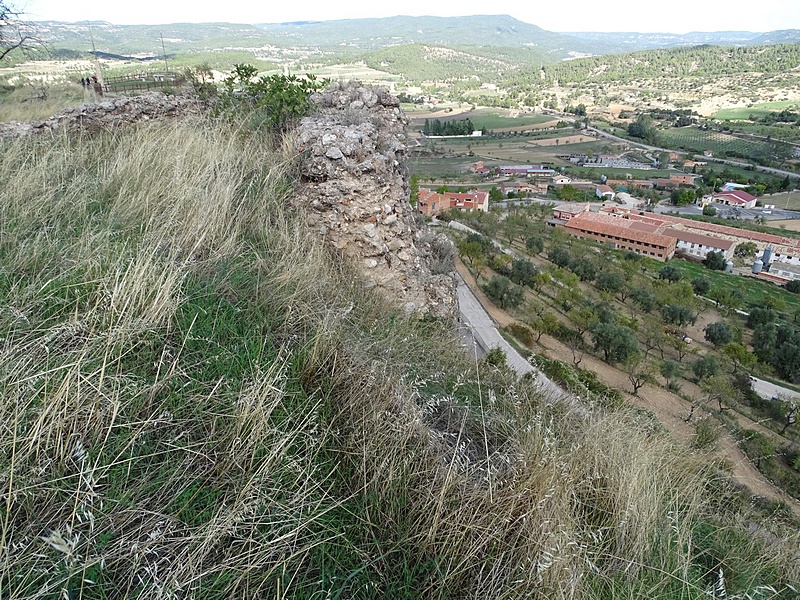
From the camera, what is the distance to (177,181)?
4.62 m

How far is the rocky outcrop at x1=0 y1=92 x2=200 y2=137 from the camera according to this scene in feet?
24.2

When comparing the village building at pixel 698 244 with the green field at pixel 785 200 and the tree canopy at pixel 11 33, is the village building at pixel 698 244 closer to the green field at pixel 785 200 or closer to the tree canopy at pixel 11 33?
the green field at pixel 785 200

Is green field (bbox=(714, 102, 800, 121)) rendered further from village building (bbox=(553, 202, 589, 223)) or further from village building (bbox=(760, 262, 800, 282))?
village building (bbox=(760, 262, 800, 282))

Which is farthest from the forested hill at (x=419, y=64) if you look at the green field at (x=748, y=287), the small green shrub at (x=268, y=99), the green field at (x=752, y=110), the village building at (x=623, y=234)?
the small green shrub at (x=268, y=99)

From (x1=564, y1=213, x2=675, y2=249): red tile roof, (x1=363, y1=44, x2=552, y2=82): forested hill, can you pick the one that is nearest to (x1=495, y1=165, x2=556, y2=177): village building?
(x1=564, y1=213, x2=675, y2=249): red tile roof

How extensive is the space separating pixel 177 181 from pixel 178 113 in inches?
209

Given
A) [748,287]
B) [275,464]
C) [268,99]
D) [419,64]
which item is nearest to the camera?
[275,464]

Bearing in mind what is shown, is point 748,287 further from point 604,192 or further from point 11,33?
point 11,33

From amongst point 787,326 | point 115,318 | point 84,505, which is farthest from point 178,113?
point 787,326

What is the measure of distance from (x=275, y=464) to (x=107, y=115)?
27.8ft

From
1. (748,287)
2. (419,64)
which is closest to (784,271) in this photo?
(748,287)

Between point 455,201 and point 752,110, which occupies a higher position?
point 752,110

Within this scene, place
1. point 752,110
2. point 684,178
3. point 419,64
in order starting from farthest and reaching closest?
point 419,64, point 752,110, point 684,178

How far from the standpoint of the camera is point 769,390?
2239 centimetres
